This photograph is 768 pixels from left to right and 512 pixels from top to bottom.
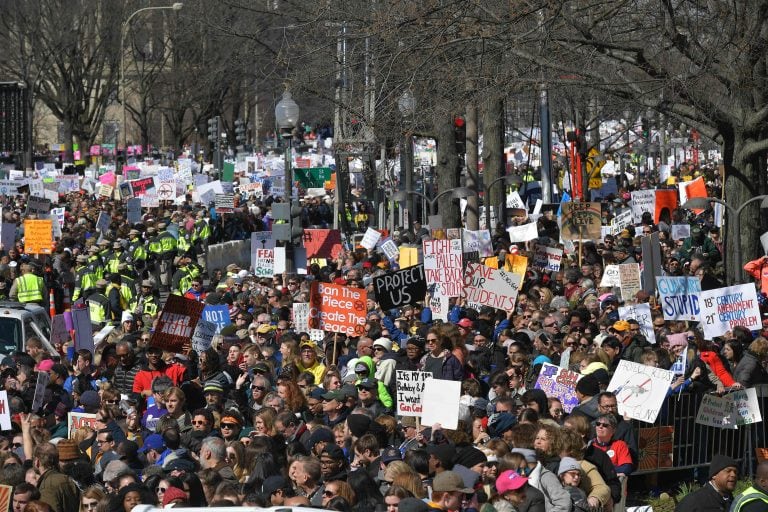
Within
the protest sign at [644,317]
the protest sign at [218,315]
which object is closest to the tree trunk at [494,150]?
the protest sign at [218,315]

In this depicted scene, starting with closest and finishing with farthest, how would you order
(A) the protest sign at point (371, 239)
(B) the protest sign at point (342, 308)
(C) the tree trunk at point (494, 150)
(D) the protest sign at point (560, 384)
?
(D) the protest sign at point (560, 384)
(B) the protest sign at point (342, 308)
(A) the protest sign at point (371, 239)
(C) the tree trunk at point (494, 150)

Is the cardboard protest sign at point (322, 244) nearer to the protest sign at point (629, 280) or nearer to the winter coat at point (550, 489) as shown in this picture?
the protest sign at point (629, 280)

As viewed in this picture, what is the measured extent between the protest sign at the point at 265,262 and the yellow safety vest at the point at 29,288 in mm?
3349

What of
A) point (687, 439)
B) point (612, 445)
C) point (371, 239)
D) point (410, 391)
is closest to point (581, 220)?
point (371, 239)

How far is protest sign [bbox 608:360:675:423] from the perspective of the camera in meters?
11.4

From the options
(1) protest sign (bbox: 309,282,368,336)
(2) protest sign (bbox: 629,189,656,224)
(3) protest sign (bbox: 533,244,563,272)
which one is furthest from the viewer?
(2) protest sign (bbox: 629,189,656,224)

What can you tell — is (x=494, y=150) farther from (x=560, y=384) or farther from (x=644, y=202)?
(x=560, y=384)

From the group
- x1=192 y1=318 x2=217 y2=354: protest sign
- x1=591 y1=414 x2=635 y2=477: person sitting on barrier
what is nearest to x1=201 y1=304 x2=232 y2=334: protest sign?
x1=192 y1=318 x2=217 y2=354: protest sign

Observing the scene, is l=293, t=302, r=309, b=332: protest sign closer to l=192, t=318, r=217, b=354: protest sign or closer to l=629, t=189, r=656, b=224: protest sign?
l=192, t=318, r=217, b=354: protest sign

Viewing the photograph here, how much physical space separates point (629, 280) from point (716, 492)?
8995 millimetres

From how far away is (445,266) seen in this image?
17844 millimetres

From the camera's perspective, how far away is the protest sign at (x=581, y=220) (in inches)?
913

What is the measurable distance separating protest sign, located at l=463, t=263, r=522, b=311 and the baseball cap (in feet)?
27.3

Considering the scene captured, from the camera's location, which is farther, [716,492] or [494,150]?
[494,150]
